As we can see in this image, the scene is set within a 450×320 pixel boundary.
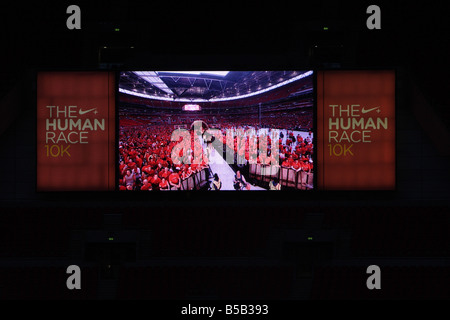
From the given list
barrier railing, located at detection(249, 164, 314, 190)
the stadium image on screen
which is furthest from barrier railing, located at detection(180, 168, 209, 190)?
barrier railing, located at detection(249, 164, 314, 190)

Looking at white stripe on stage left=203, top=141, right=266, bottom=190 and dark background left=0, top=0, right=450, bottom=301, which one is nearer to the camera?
dark background left=0, top=0, right=450, bottom=301

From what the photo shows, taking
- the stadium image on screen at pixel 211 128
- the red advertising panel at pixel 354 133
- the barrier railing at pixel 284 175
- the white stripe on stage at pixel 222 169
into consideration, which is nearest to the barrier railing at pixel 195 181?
the stadium image on screen at pixel 211 128

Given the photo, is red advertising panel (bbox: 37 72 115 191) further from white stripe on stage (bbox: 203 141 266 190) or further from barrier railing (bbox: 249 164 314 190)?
barrier railing (bbox: 249 164 314 190)

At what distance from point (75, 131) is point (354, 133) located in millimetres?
3366

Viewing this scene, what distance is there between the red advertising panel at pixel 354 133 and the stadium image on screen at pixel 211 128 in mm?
167

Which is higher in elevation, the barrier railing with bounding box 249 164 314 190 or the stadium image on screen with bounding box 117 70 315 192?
the stadium image on screen with bounding box 117 70 315 192

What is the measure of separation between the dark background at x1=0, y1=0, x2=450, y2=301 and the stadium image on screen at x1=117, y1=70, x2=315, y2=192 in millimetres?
250

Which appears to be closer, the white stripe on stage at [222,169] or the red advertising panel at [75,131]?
the red advertising panel at [75,131]

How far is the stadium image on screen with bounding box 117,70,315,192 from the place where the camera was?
474 centimetres

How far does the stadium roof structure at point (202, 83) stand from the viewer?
15.6ft

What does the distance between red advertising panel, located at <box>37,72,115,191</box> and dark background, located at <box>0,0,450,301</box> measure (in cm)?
26

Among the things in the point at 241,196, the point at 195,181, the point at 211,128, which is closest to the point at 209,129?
the point at 211,128

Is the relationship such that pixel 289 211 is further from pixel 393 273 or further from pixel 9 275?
pixel 9 275

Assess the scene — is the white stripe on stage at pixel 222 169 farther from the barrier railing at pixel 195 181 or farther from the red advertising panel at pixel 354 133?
the red advertising panel at pixel 354 133
